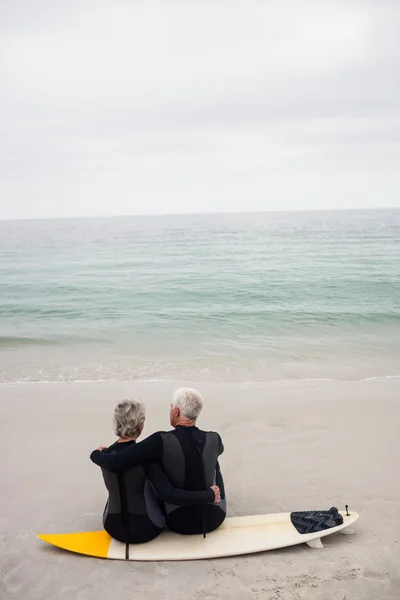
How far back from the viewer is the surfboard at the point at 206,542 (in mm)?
3838

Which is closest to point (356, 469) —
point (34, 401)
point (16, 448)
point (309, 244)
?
point (16, 448)

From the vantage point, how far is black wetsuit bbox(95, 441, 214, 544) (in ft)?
12.3

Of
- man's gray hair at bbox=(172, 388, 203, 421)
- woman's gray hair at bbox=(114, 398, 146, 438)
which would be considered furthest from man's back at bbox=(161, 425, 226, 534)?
woman's gray hair at bbox=(114, 398, 146, 438)

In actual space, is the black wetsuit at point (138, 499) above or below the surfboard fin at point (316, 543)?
above

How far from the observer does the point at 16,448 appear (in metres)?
6.17

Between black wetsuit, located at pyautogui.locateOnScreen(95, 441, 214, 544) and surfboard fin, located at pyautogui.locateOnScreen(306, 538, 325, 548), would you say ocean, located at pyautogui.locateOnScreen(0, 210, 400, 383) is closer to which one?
surfboard fin, located at pyautogui.locateOnScreen(306, 538, 325, 548)

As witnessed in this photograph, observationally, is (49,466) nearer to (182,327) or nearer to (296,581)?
(296,581)

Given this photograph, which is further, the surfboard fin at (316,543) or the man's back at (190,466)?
the surfboard fin at (316,543)

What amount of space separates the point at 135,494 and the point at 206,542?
2.22ft

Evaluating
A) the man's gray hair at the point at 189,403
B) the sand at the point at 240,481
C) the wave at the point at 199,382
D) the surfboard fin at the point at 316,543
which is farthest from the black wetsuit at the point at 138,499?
the wave at the point at 199,382

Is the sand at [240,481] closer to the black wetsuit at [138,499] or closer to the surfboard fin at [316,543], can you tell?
the surfboard fin at [316,543]

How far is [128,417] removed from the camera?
3762 mm

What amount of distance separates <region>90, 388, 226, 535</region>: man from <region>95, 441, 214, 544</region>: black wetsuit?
0.18 ft

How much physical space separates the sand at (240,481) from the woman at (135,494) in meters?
0.25
